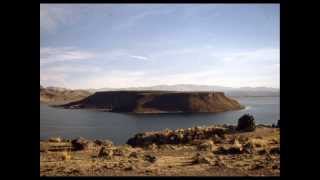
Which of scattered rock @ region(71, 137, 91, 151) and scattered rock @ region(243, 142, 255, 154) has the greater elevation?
scattered rock @ region(243, 142, 255, 154)

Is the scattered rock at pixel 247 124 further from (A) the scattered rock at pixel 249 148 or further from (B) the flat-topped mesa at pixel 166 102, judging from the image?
(B) the flat-topped mesa at pixel 166 102

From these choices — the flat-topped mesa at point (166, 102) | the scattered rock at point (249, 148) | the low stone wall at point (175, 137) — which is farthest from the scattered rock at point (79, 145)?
the flat-topped mesa at point (166, 102)

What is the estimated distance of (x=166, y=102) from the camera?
59812mm

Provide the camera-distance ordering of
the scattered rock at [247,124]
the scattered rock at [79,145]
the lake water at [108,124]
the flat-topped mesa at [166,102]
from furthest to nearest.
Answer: the flat-topped mesa at [166,102]
the lake water at [108,124]
the scattered rock at [247,124]
the scattered rock at [79,145]

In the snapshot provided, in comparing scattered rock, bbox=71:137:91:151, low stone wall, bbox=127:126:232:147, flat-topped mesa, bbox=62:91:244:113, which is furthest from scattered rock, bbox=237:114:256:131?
flat-topped mesa, bbox=62:91:244:113

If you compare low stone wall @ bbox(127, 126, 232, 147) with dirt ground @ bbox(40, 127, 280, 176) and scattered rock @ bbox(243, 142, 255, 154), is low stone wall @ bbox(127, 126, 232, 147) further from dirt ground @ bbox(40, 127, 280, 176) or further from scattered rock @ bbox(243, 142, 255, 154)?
scattered rock @ bbox(243, 142, 255, 154)

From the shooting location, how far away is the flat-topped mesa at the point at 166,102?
59.1 m

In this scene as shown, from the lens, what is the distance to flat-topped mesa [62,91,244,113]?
59.1 metres

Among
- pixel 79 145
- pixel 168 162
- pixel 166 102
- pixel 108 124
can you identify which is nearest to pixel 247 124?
pixel 79 145
